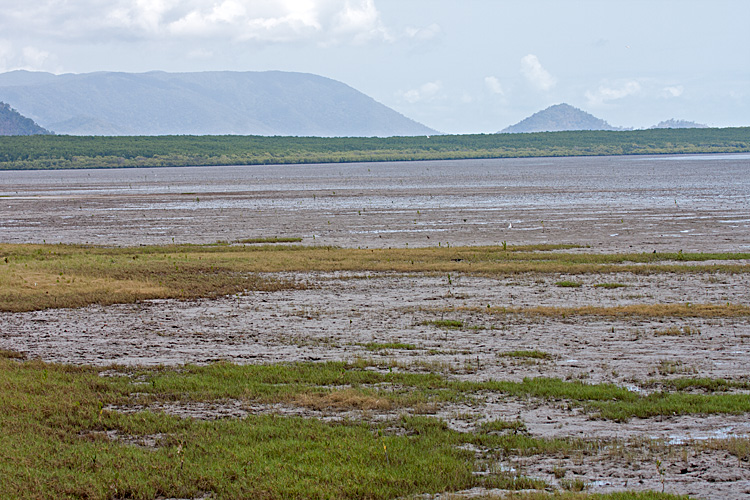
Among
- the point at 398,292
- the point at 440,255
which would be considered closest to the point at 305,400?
the point at 398,292

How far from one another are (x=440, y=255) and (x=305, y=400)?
60.3 ft

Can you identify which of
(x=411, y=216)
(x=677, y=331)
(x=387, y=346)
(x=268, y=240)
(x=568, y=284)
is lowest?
(x=387, y=346)

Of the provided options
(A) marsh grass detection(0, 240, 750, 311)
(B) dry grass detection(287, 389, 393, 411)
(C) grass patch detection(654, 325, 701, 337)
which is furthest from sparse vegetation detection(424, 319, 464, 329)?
(A) marsh grass detection(0, 240, 750, 311)

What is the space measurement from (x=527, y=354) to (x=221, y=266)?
14968 millimetres

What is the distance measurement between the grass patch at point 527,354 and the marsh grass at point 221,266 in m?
10.2

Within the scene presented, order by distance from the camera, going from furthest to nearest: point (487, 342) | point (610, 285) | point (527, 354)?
point (610, 285) → point (487, 342) → point (527, 354)

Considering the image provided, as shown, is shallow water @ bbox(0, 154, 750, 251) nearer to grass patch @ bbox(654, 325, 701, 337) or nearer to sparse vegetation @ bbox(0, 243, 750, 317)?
sparse vegetation @ bbox(0, 243, 750, 317)

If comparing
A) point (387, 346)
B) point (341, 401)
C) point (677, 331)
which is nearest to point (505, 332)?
point (387, 346)

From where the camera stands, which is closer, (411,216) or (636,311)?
(636,311)

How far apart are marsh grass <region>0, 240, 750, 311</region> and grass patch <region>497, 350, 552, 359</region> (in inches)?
403

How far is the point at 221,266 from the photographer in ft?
92.4

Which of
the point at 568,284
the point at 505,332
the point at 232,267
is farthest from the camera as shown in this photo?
the point at 232,267

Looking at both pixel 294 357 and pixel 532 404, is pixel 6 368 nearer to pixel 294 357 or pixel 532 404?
pixel 294 357

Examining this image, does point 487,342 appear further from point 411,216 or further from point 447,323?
point 411,216
